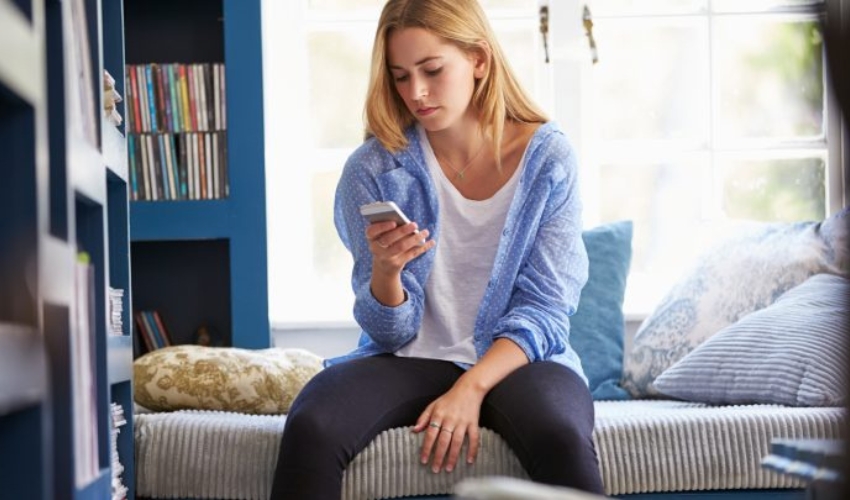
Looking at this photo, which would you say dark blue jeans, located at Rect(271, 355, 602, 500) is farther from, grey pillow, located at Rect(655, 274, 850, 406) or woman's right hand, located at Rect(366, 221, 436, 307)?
grey pillow, located at Rect(655, 274, 850, 406)

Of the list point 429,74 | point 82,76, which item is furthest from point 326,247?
point 82,76

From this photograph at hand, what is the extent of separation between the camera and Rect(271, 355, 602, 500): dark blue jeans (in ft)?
6.21

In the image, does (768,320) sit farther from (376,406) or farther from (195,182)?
(195,182)

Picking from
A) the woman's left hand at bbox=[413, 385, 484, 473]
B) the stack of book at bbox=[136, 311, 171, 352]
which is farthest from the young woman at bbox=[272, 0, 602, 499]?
the stack of book at bbox=[136, 311, 171, 352]

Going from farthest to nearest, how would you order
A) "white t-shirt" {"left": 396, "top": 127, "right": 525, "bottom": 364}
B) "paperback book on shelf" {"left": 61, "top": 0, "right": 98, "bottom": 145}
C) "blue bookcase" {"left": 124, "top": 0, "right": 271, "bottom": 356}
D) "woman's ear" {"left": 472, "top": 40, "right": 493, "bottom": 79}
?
"blue bookcase" {"left": 124, "top": 0, "right": 271, "bottom": 356}
"woman's ear" {"left": 472, "top": 40, "right": 493, "bottom": 79}
"white t-shirt" {"left": 396, "top": 127, "right": 525, "bottom": 364}
"paperback book on shelf" {"left": 61, "top": 0, "right": 98, "bottom": 145}

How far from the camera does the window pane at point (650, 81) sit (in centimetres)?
333

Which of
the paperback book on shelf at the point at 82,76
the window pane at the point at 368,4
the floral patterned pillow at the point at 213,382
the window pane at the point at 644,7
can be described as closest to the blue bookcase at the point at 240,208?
the window pane at the point at 368,4

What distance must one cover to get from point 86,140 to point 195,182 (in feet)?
5.23

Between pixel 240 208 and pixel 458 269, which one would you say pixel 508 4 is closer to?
pixel 240 208

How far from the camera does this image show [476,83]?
2.37 m

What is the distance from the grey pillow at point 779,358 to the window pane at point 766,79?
0.84 meters

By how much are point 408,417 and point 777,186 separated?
5.42ft

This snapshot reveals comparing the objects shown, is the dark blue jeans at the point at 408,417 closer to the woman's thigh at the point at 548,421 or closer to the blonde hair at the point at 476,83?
the woman's thigh at the point at 548,421

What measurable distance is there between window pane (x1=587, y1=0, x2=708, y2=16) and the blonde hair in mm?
998
